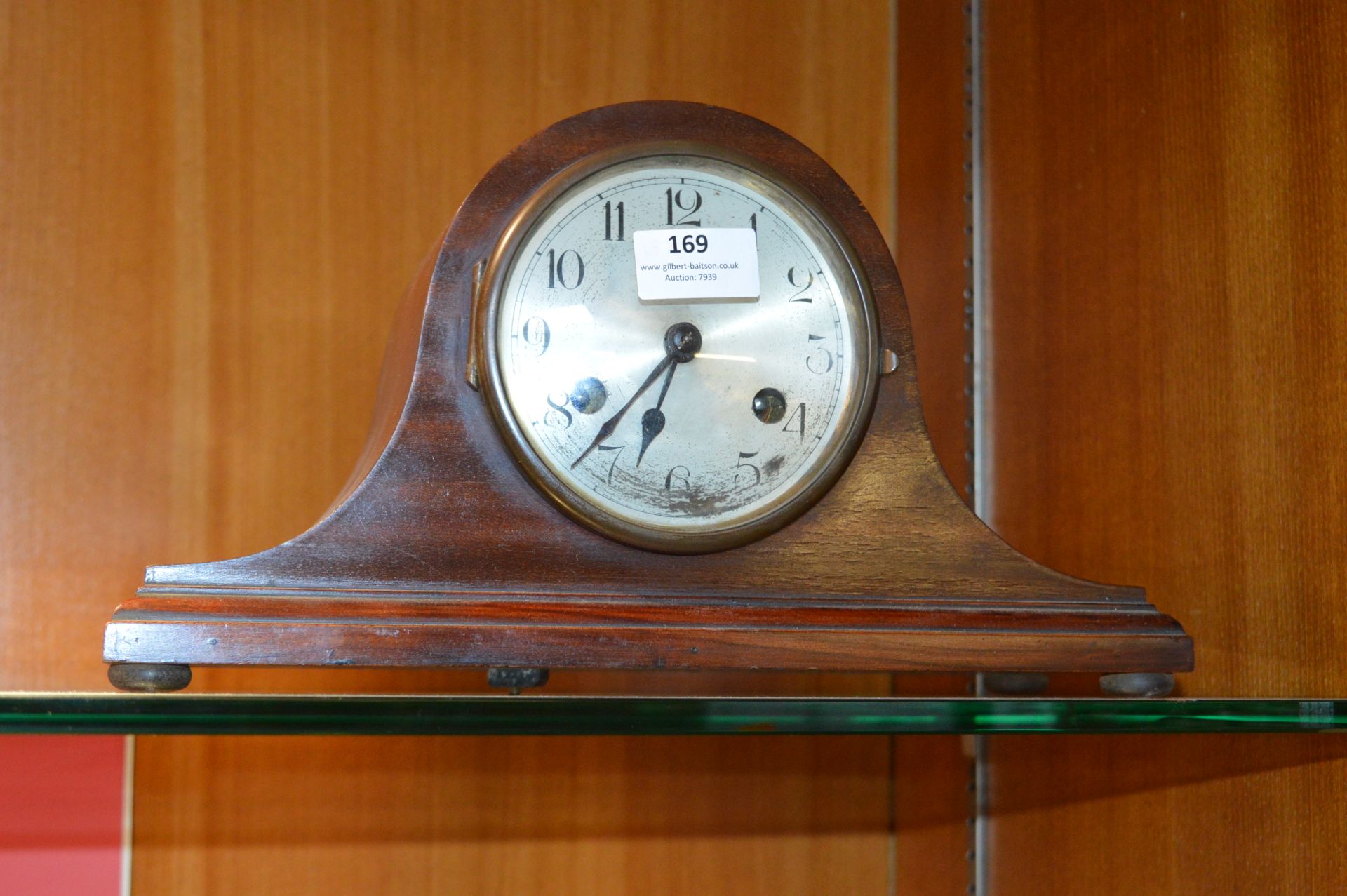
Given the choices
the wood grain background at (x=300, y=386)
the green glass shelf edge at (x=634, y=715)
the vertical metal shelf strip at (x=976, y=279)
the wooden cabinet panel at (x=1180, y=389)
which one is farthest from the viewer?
the vertical metal shelf strip at (x=976, y=279)

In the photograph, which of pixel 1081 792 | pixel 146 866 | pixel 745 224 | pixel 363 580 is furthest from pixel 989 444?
pixel 146 866

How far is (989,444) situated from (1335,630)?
41 centimetres

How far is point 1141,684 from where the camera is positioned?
0.69m

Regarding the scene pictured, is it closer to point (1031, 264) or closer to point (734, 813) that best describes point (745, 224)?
point (1031, 264)

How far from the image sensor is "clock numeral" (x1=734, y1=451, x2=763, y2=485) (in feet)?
2.37

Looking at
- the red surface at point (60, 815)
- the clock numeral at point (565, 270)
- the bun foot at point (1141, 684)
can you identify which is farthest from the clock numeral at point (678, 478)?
the red surface at point (60, 815)

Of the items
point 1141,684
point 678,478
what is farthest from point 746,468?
point 1141,684

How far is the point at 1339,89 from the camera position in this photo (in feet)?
2.23

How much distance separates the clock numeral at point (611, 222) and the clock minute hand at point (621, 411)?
0.25ft

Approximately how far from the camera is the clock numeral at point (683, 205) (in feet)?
2.42

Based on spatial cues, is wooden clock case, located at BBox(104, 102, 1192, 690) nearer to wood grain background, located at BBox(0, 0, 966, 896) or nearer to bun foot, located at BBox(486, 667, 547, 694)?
bun foot, located at BBox(486, 667, 547, 694)

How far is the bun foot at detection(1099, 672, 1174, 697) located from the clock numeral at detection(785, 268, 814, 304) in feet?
0.90

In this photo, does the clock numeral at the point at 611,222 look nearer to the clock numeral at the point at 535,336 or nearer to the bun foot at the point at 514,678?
the clock numeral at the point at 535,336

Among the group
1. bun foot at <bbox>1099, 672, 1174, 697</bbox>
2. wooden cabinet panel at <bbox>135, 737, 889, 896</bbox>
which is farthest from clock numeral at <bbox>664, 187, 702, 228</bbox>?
wooden cabinet panel at <bbox>135, 737, 889, 896</bbox>
